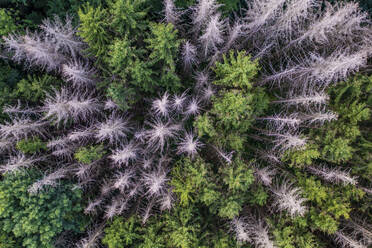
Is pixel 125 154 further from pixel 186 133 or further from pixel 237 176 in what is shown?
pixel 237 176

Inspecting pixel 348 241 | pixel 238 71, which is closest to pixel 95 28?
pixel 238 71

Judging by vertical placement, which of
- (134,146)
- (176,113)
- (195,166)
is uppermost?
(176,113)

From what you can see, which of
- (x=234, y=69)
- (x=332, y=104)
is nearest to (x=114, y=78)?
(x=234, y=69)

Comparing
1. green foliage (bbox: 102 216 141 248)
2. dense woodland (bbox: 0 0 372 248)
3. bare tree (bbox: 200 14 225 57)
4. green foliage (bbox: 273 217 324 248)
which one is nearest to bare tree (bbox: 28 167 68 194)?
dense woodland (bbox: 0 0 372 248)

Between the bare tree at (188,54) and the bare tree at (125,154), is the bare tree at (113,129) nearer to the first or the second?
the bare tree at (125,154)

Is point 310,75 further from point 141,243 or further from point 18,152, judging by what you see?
point 18,152

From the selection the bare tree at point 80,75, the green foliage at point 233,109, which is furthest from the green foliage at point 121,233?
the bare tree at point 80,75
